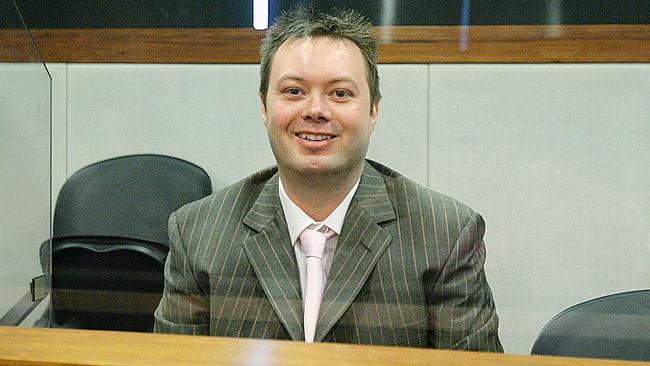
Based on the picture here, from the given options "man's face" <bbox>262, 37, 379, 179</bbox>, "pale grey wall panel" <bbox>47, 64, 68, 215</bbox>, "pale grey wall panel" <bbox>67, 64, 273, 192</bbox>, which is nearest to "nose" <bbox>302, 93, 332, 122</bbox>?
"man's face" <bbox>262, 37, 379, 179</bbox>

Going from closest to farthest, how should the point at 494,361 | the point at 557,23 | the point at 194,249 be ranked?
the point at 494,361 < the point at 557,23 < the point at 194,249

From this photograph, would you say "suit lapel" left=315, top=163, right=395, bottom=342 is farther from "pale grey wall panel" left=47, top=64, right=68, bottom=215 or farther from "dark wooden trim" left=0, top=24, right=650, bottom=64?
"pale grey wall panel" left=47, top=64, right=68, bottom=215

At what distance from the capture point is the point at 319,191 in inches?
44.1

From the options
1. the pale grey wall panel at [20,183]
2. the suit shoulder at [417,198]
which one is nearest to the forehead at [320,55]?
the suit shoulder at [417,198]

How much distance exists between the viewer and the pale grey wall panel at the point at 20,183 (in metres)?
1.21

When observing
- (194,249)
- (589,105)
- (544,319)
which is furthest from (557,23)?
(194,249)

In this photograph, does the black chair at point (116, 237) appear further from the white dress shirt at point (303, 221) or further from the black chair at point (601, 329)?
the black chair at point (601, 329)

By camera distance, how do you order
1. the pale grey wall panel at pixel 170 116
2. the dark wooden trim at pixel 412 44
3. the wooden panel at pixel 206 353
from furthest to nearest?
the pale grey wall panel at pixel 170 116 → the dark wooden trim at pixel 412 44 → the wooden panel at pixel 206 353

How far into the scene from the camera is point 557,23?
40.5 inches

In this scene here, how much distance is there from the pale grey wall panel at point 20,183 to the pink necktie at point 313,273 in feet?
1.13

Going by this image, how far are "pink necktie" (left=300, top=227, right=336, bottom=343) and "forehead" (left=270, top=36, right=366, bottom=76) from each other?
200mm

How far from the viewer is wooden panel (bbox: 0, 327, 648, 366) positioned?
2.98 feet

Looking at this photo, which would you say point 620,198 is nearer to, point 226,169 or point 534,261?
point 534,261

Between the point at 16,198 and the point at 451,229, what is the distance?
58 centimetres
